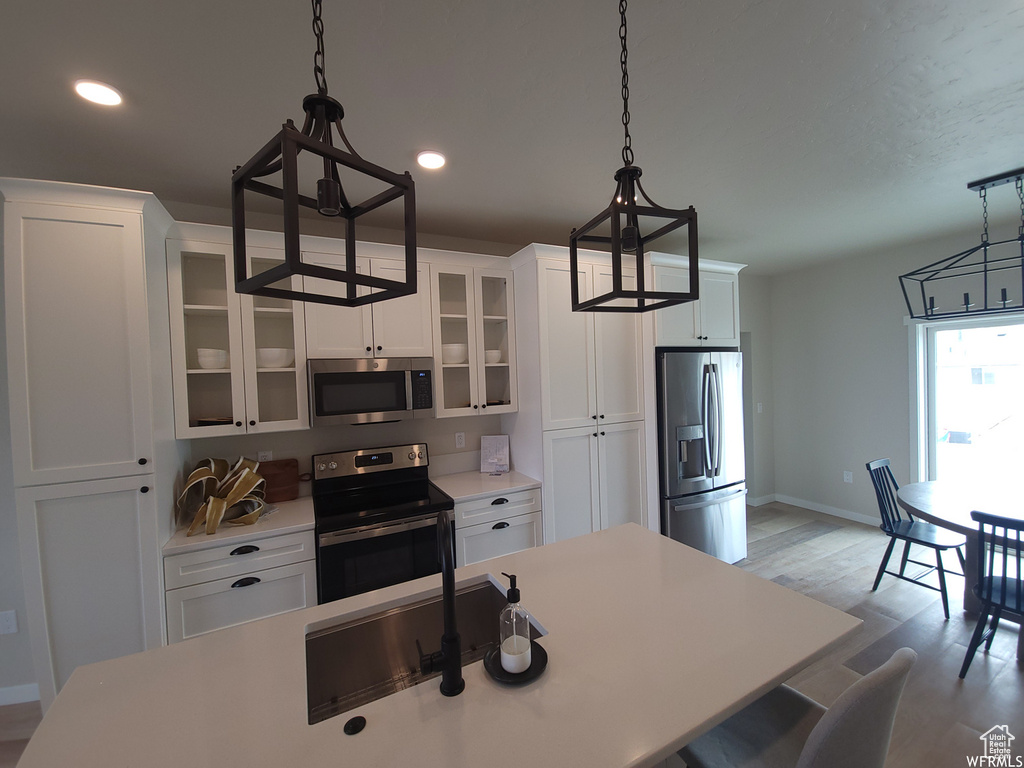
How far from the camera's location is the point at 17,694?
7.36 feet

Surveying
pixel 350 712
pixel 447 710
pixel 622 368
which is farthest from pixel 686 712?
pixel 622 368

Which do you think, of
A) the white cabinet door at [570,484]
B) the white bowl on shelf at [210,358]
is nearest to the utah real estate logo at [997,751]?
the white cabinet door at [570,484]

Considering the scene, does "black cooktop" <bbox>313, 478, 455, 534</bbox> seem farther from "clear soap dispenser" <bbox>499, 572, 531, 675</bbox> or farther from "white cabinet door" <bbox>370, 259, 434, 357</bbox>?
"clear soap dispenser" <bbox>499, 572, 531, 675</bbox>

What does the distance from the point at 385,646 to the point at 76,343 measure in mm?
1852

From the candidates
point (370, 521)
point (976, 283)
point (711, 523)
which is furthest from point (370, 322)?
point (976, 283)

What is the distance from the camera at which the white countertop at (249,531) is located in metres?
2.03

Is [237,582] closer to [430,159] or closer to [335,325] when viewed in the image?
[335,325]

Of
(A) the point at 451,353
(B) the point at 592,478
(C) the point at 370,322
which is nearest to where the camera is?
(C) the point at 370,322

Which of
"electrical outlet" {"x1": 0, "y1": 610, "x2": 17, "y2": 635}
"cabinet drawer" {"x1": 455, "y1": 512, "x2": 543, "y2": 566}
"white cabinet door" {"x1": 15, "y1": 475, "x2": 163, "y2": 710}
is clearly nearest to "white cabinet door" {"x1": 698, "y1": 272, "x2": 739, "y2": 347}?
"cabinet drawer" {"x1": 455, "y1": 512, "x2": 543, "y2": 566}

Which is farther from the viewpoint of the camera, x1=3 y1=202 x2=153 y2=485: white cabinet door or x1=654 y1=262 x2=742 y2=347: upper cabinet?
x1=654 y1=262 x2=742 y2=347: upper cabinet

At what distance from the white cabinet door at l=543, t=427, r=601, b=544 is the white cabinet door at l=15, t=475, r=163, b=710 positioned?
208 cm

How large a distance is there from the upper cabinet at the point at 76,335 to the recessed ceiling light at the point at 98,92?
0.44 m

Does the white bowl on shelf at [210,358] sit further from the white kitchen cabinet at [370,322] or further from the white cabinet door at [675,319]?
the white cabinet door at [675,319]

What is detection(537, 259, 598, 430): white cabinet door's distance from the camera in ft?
9.44
